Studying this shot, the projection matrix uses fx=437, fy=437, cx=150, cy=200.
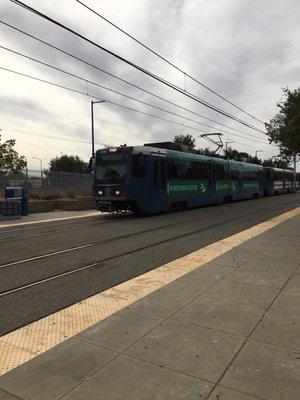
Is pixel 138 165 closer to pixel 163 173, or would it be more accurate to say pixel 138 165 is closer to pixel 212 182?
pixel 163 173

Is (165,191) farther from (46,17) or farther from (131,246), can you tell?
(46,17)

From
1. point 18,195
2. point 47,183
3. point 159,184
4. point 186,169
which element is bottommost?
point 18,195

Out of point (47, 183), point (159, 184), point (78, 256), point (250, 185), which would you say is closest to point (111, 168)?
point (159, 184)

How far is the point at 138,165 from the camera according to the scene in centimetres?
1931

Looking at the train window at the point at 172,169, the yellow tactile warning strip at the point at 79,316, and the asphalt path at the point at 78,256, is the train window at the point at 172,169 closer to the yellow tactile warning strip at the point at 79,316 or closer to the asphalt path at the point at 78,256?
the asphalt path at the point at 78,256

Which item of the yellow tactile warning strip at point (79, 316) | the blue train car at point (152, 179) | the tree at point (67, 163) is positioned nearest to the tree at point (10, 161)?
the blue train car at point (152, 179)

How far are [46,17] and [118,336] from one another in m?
8.76

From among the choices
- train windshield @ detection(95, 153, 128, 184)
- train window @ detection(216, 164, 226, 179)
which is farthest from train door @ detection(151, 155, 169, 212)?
train window @ detection(216, 164, 226, 179)

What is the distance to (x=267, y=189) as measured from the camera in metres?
41.3

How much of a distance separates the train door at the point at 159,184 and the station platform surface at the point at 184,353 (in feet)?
44.7

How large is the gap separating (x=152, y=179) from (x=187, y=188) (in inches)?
158

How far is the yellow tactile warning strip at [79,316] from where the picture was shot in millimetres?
4371

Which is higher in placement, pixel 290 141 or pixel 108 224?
pixel 290 141

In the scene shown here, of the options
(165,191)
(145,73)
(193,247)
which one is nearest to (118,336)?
(193,247)
